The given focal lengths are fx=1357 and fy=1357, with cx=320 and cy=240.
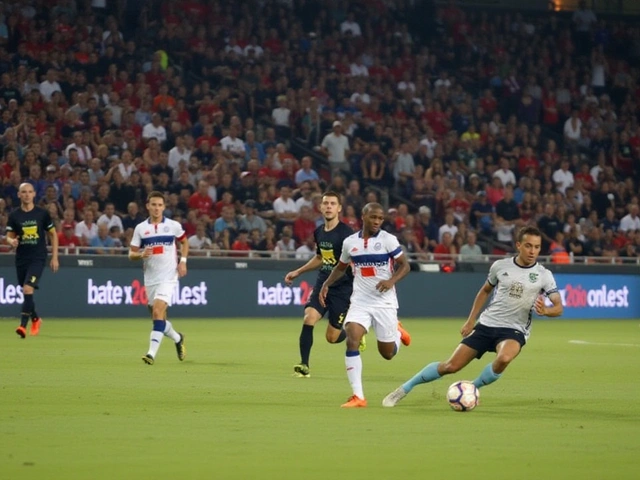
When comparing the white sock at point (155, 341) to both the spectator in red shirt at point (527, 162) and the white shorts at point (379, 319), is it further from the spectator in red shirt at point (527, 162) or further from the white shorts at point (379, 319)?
the spectator in red shirt at point (527, 162)

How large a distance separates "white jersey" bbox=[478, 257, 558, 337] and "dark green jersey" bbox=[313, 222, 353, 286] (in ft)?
12.5

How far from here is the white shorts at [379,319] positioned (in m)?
12.7

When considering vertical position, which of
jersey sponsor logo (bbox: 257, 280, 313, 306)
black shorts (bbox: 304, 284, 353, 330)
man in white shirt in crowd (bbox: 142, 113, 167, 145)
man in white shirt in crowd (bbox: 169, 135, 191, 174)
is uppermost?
man in white shirt in crowd (bbox: 142, 113, 167, 145)

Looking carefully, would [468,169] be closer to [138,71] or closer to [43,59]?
[138,71]

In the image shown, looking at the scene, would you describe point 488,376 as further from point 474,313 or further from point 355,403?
point 355,403

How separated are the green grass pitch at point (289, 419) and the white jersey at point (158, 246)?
1112mm

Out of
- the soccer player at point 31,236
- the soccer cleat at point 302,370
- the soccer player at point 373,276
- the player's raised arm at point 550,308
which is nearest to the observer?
the player's raised arm at point 550,308

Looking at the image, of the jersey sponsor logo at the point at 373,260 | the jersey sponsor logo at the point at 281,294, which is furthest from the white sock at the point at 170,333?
the jersey sponsor logo at the point at 281,294

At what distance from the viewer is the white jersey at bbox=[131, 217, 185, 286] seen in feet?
57.8

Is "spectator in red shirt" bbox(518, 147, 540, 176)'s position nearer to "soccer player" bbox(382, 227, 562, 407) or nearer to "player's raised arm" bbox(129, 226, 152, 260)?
"player's raised arm" bbox(129, 226, 152, 260)

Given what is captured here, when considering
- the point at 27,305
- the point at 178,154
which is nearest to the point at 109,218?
the point at 178,154

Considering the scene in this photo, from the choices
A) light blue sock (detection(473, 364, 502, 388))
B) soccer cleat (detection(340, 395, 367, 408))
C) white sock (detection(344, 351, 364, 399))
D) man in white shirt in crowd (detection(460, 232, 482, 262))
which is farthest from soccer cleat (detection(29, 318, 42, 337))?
man in white shirt in crowd (detection(460, 232, 482, 262))

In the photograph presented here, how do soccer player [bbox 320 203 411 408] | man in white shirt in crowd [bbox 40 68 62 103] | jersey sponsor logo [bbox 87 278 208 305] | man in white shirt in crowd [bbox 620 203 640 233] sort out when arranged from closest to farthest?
soccer player [bbox 320 203 411 408] → jersey sponsor logo [bbox 87 278 208 305] → man in white shirt in crowd [bbox 40 68 62 103] → man in white shirt in crowd [bbox 620 203 640 233]

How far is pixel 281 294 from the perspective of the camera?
30.3m
